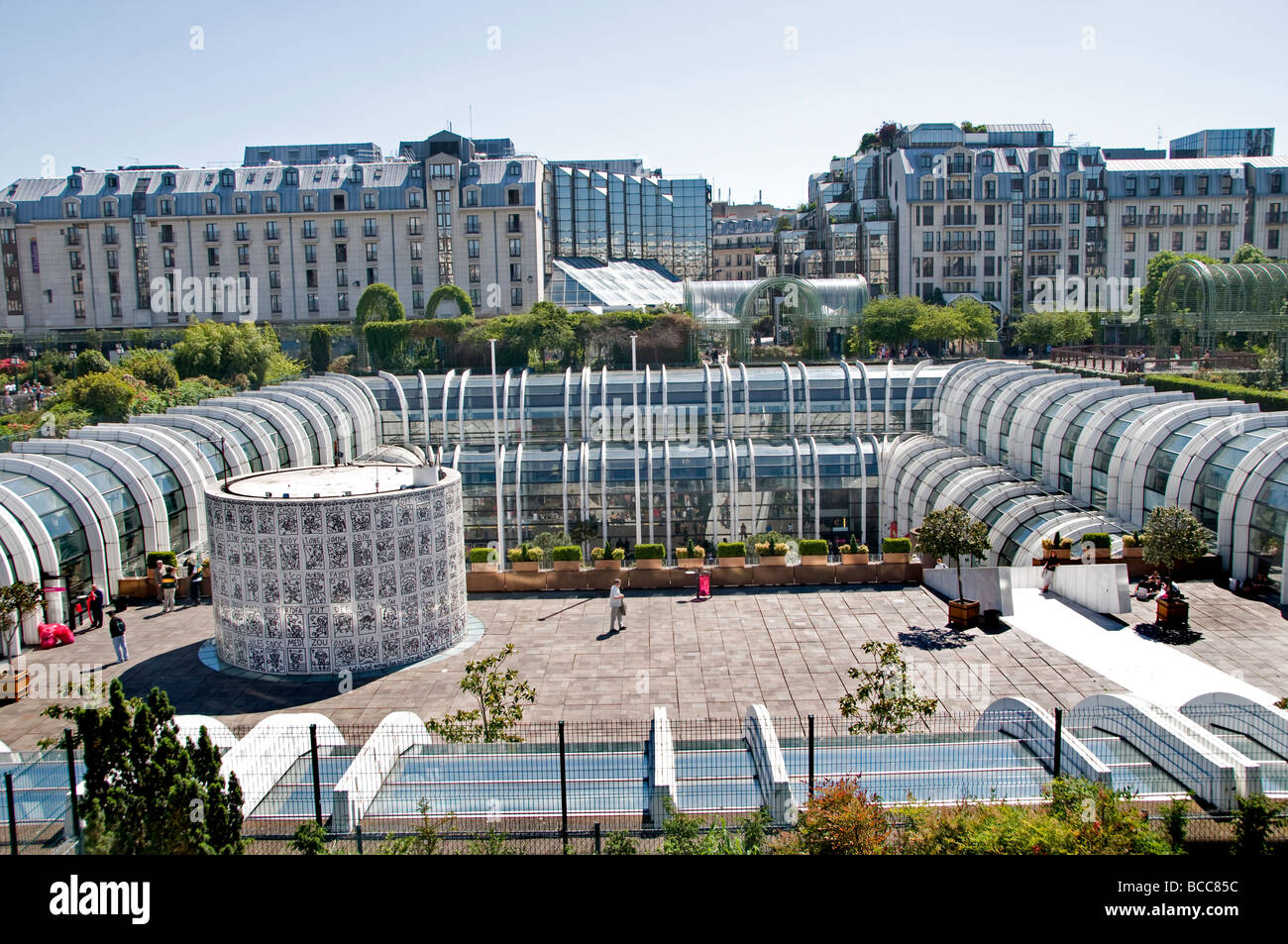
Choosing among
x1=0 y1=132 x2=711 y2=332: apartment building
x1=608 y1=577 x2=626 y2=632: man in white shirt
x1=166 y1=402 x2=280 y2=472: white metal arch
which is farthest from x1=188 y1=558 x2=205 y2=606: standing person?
x1=0 y1=132 x2=711 y2=332: apartment building

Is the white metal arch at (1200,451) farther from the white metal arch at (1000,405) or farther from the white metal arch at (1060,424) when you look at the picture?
the white metal arch at (1000,405)

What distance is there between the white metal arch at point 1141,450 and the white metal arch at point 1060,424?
2649mm

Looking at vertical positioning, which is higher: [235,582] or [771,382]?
[771,382]

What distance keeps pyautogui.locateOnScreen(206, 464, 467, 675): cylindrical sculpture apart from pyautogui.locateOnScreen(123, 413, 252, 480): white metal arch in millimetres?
10835

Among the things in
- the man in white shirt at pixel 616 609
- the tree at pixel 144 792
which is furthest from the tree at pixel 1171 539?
the tree at pixel 144 792

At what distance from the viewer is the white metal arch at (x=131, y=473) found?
93.9ft

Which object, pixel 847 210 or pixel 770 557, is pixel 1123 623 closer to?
pixel 770 557

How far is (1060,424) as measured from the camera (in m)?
33.1

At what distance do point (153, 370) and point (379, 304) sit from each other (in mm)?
23541

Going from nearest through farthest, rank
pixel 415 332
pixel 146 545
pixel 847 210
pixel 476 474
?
pixel 146 545
pixel 476 474
pixel 415 332
pixel 847 210
